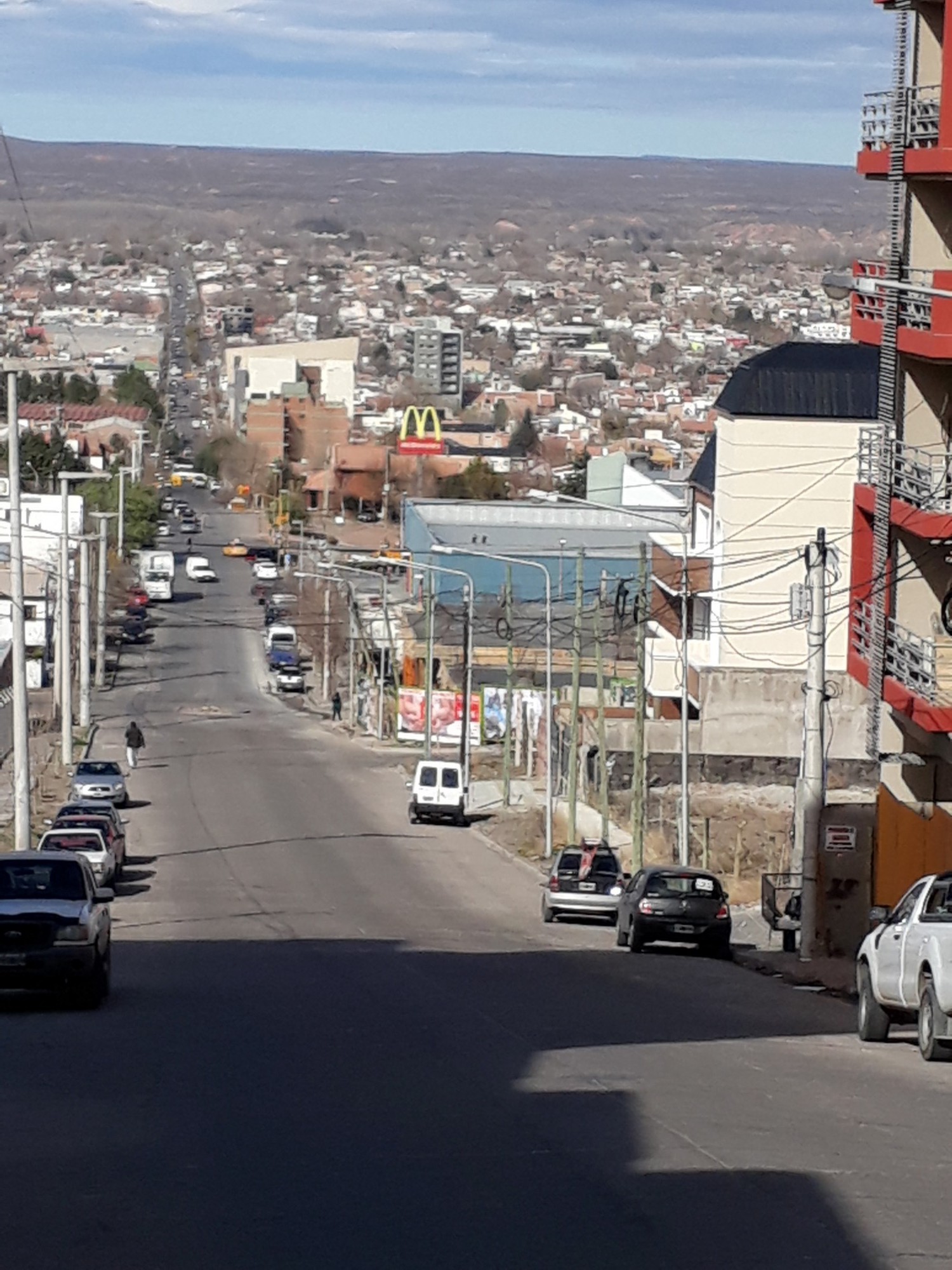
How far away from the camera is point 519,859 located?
54250 mm

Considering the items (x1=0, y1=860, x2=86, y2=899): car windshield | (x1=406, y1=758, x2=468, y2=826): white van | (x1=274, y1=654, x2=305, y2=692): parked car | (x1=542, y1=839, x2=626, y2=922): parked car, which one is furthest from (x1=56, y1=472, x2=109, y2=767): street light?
(x1=0, y1=860, x2=86, y2=899): car windshield

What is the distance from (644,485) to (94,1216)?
106721 mm

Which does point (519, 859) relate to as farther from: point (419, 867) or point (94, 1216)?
point (94, 1216)

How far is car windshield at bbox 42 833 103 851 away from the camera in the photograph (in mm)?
43500

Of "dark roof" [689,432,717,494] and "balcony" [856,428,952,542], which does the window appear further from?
"balcony" [856,428,952,542]

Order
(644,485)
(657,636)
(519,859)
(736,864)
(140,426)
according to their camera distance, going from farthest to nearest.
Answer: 1. (140,426)
2. (644,485)
3. (657,636)
4. (519,859)
5. (736,864)

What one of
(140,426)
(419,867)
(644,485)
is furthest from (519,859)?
(140,426)

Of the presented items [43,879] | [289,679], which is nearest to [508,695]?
[289,679]

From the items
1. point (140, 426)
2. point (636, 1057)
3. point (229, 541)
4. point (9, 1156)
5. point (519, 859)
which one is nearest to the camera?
point (9, 1156)

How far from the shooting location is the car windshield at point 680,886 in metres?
33.3

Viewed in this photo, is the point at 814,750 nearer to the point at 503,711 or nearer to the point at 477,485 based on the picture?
the point at 503,711

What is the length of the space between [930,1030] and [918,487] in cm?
1839

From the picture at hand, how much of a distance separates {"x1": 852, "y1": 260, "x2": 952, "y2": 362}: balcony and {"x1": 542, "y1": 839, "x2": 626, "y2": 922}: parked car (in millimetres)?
10331

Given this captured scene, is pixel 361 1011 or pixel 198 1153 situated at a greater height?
pixel 198 1153
